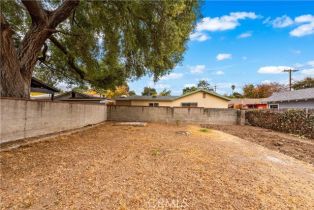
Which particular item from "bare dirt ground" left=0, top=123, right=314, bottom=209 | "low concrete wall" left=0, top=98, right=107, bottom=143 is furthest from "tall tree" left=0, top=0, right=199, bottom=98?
"bare dirt ground" left=0, top=123, right=314, bottom=209

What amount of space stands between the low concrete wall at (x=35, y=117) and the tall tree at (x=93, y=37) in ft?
1.89

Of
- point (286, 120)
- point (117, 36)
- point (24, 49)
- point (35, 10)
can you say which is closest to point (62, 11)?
point (35, 10)

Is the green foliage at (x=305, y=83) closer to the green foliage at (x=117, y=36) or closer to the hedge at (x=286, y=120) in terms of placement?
the hedge at (x=286, y=120)

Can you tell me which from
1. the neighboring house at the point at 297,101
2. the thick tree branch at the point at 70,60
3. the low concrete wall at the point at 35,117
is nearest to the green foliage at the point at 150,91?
the neighboring house at the point at 297,101

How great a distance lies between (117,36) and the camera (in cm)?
809

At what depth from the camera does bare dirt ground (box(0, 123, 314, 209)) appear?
279 cm

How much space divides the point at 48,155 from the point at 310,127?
1209 centimetres

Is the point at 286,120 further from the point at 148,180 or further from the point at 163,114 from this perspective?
the point at 148,180

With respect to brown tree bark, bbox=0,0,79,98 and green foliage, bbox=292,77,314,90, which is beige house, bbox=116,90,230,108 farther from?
green foliage, bbox=292,77,314,90

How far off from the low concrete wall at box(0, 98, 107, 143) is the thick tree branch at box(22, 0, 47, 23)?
2.55 meters

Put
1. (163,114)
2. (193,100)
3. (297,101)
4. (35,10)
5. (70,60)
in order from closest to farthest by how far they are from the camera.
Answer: (35,10)
(70,60)
(163,114)
(297,101)
(193,100)

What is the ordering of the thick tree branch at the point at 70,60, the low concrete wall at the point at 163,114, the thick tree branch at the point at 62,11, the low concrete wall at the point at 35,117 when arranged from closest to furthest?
the low concrete wall at the point at 35,117 < the thick tree branch at the point at 62,11 < the thick tree branch at the point at 70,60 < the low concrete wall at the point at 163,114

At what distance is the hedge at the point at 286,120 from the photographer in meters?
10.9

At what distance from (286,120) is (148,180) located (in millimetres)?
11979
